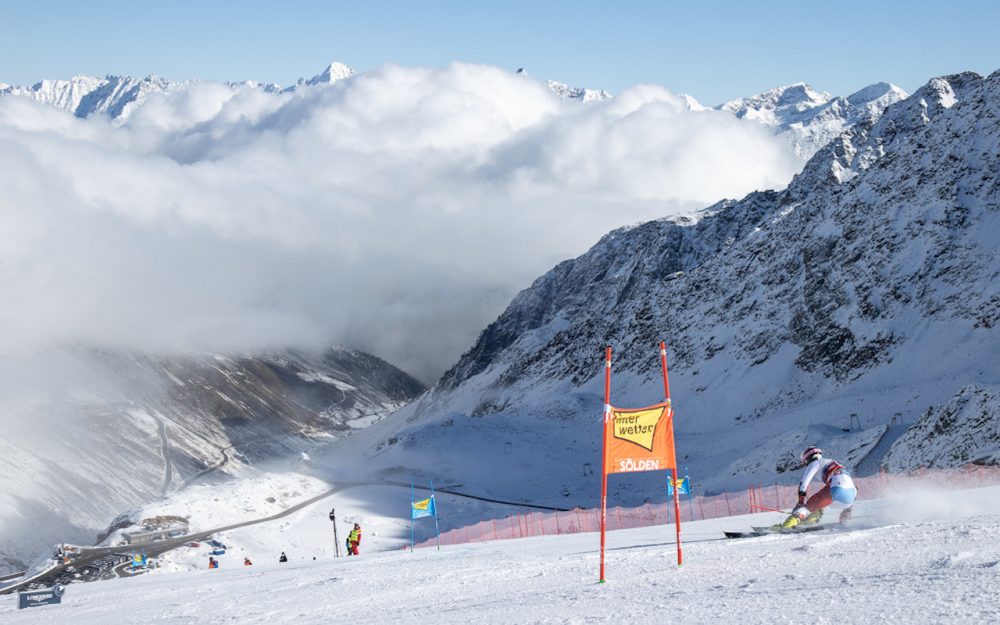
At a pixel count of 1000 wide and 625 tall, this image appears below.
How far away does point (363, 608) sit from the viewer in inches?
747

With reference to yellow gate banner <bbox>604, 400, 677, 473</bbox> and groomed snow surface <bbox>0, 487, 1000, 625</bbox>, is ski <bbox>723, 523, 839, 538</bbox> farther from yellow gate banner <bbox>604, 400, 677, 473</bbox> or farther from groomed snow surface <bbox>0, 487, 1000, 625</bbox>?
yellow gate banner <bbox>604, 400, 677, 473</bbox>

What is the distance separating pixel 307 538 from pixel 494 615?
262 ft

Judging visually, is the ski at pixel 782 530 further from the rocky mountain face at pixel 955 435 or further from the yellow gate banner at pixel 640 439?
the rocky mountain face at pixel 955 435

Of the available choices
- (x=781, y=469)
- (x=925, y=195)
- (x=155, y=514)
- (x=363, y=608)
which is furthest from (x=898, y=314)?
(x=363, y=608)

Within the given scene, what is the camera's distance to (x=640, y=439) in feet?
59.9

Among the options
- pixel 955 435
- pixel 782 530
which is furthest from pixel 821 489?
pixel 955 435

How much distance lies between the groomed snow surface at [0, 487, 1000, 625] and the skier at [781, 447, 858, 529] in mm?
718

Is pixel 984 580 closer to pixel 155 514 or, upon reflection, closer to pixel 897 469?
pixel 897 469

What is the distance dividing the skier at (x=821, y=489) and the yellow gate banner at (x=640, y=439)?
3.94 metres

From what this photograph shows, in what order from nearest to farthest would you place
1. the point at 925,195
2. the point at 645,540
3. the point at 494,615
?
the point at 494,615
the point at 645,540
the point at 925,195

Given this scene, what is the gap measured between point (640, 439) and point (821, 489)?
5.40 m

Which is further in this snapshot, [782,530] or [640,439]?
[782,530]

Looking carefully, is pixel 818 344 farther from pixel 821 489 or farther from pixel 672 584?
pixel 672 584

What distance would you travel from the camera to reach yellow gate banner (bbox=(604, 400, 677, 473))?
712 inches
